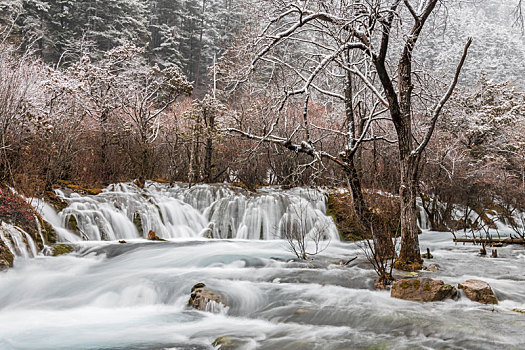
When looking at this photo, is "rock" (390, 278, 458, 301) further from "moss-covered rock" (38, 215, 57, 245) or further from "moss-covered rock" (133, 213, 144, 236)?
"moss-covered rock" (133, 213, 144, 236)

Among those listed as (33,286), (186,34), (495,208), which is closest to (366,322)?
(33,286)

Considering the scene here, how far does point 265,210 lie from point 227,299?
7739 mm

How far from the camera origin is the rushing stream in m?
4.70

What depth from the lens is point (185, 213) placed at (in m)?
13.5

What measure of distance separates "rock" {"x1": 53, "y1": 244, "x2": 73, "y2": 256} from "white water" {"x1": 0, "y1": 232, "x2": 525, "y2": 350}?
0.64ft

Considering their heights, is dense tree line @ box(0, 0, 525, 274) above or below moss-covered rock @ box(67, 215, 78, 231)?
above

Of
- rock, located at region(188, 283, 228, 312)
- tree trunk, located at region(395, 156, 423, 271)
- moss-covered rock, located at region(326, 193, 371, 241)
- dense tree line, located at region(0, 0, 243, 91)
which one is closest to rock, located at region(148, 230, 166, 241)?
rock, located at region(188, 283, 228, 312)

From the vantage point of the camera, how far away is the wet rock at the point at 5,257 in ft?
22.5

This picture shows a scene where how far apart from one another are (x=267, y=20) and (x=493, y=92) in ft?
82.7

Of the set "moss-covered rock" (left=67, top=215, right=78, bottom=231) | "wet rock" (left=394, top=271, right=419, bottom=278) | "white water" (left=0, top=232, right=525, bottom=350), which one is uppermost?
"moss-covered rock" (left=67, top=215, right=78, bottom=231)

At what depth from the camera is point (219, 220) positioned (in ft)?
43.9

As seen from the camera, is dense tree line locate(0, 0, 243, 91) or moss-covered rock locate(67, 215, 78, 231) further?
dense tree line locate(0, 0, 243, 91)

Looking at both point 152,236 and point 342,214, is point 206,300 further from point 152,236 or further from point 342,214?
point 342,214

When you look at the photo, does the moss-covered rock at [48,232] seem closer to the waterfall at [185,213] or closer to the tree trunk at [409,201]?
the waterfall at [185,213]
